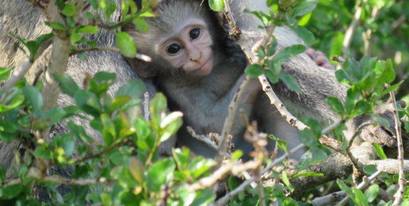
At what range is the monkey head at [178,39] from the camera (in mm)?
3645

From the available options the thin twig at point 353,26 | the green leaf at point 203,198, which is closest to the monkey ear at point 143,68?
the thin twig at point 353,26

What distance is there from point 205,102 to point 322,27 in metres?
0.91

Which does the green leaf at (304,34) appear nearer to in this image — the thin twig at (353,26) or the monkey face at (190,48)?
the monkey face at (190,48)

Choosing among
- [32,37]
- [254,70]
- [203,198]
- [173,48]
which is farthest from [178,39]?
[203,198]

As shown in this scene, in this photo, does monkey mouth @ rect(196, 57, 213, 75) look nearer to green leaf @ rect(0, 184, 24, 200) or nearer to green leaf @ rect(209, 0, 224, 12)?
green leaf @ rect(209, 0, 224, 12)

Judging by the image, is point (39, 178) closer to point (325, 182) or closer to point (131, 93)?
point (131, 93)

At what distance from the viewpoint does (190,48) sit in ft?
11.9

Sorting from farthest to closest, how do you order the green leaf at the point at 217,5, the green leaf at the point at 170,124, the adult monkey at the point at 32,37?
the adult monkey at the point at 32,37
the green leaf at the point at 217,5
the green leaf at the point at 170,124

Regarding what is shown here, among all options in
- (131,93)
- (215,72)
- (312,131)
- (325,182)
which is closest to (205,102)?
(215,72)

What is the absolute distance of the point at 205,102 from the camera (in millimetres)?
3848

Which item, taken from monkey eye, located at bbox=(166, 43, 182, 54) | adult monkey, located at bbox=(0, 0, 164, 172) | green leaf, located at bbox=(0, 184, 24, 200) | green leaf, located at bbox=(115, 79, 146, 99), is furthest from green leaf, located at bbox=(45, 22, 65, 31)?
monkey eye, located at bbox=(166, 43, 182, 54)

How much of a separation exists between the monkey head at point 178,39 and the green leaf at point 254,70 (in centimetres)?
131

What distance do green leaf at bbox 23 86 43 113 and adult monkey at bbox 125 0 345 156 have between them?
156 cm

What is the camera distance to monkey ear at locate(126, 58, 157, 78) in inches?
145
